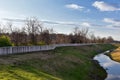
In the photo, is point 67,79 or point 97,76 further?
point 97,76

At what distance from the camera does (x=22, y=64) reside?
142 feet

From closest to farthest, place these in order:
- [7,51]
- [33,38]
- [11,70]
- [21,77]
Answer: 1. [21,77]
2. [11,70]
3. [7,51]
4. [33,38]

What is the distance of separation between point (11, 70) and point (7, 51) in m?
18.2

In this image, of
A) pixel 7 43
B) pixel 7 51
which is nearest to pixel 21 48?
pixel 7 43

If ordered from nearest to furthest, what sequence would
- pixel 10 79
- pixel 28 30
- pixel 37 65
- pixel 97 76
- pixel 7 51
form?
pixel 10 79
pixel 37 65
pixel 97 76
pixel 7 51
pixel 28 30

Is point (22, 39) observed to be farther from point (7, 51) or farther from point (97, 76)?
point (97, 76)

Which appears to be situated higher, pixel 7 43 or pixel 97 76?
pixel 7 43

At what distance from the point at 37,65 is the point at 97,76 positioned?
12857mm

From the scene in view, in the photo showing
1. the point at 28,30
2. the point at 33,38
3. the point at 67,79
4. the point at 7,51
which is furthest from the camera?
the point at 28,30

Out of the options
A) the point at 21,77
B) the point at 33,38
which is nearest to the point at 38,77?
the point at 21,77

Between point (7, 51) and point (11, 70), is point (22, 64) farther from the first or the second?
point (7, 51)

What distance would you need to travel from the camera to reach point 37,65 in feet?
151

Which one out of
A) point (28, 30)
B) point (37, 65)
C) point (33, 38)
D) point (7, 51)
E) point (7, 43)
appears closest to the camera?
point (37, 65)

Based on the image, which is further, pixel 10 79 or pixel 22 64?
pixel 22 64
